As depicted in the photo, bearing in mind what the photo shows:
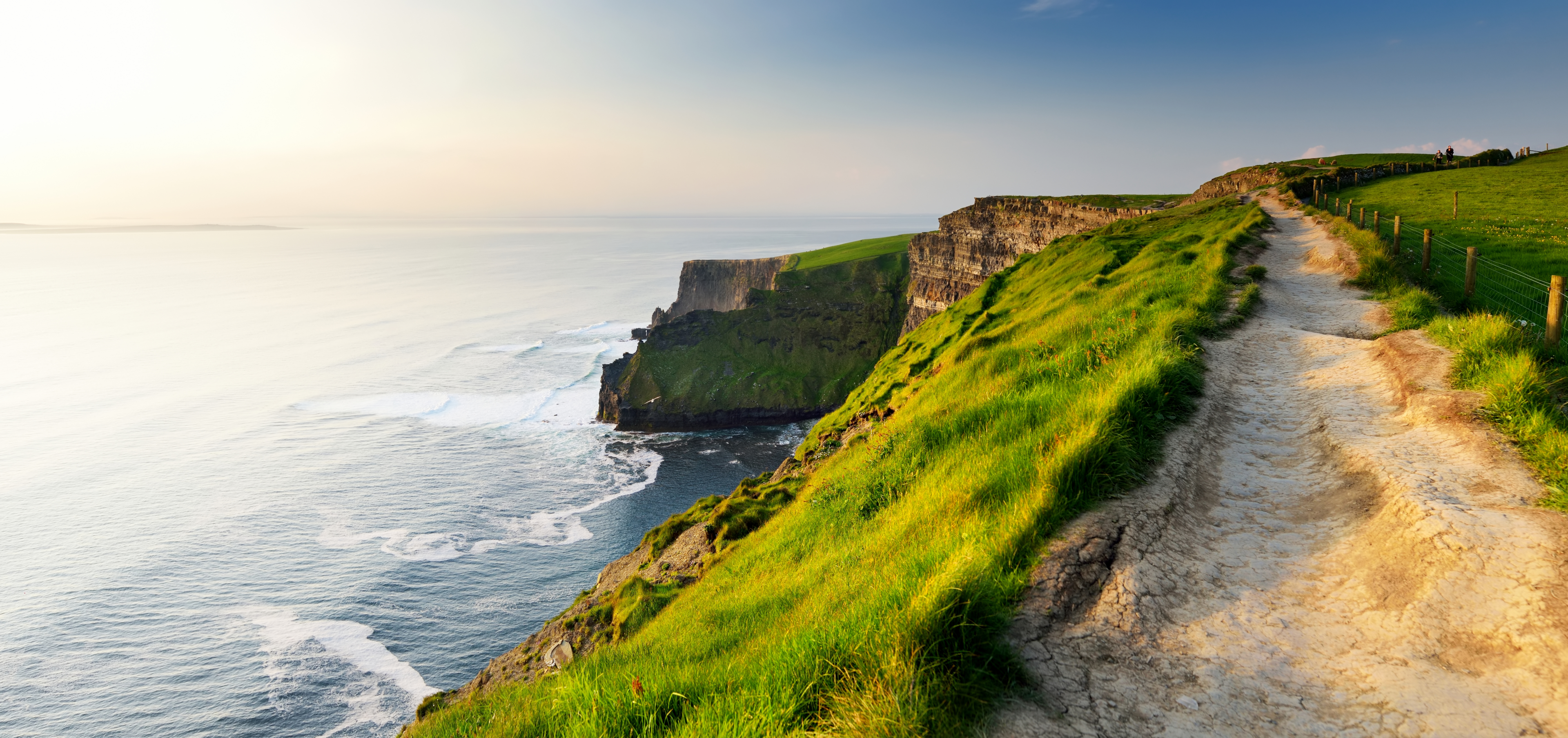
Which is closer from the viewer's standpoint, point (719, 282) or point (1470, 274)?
point (1470, 274)

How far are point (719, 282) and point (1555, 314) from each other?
143 m

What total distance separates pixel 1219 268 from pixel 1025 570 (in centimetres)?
1938

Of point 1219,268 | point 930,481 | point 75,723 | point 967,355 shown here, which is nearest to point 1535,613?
point 930,481

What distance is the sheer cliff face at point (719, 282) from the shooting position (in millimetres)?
146625

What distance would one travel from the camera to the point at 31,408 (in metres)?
93.9

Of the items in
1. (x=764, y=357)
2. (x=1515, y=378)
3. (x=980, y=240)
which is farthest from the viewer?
(x=764, y=357)

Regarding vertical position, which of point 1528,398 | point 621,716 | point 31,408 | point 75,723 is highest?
point 1528,398

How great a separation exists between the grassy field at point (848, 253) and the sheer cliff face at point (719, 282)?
4866 millimetres

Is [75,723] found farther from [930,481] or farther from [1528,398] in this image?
[1528,398]

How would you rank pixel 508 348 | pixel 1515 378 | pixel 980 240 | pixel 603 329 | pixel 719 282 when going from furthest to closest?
pixel 603 329, pixel 719 282, pixel 508 348, pixel 980 240, pixel 1515 378

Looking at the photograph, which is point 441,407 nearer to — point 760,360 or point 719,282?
point 760,360

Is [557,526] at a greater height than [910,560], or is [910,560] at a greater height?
[910,560]

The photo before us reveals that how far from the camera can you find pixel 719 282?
497 ft

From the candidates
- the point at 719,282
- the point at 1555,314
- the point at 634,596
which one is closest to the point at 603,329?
the point at 719,282
